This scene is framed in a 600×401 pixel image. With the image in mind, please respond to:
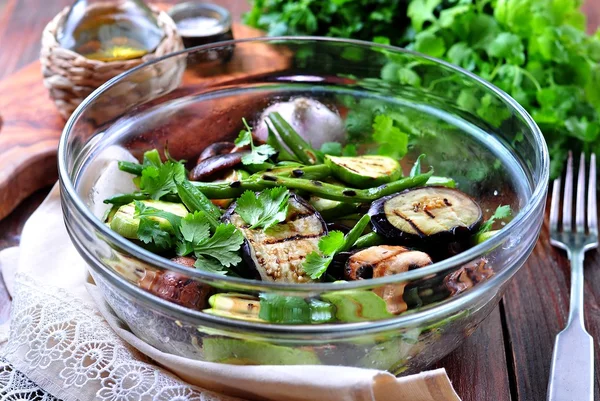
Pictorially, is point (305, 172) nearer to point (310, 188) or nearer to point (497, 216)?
point (310, 188)

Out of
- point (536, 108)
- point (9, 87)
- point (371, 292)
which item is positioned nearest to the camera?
point (371, 292)

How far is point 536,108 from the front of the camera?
2744mm

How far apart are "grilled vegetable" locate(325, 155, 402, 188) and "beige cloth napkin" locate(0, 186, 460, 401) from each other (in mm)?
605

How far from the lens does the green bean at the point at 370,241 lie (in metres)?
1.80

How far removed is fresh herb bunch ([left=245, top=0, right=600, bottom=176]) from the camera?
259 centimetres

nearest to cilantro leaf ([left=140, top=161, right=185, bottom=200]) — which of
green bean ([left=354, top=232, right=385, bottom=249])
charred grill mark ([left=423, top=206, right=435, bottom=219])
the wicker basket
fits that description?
green bean ([left=354, top=232, right=385, bottom=249])

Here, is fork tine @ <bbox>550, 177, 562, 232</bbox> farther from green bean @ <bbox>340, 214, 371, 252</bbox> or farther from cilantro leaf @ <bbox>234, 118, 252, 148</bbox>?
→ cilantro leaf @ <bbox>234, 118, 252, 148</bbox>

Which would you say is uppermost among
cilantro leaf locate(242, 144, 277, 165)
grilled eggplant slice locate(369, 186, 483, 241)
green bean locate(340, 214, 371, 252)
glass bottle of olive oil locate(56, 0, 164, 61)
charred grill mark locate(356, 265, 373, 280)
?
grilled eggplant slice locate(369, 186, 483, 241)

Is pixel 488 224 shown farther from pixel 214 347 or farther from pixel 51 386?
pixel 51 386

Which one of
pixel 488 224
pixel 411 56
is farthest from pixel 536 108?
pixel 488 224

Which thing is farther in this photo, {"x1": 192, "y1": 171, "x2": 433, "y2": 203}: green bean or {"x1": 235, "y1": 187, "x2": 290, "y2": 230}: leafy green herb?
{"x1": 192, "y1": 171, "x2": 433, "y2": 203}: green bean

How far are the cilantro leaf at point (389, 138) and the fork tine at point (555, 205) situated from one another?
1.68ft

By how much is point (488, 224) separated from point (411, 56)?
2.11ft

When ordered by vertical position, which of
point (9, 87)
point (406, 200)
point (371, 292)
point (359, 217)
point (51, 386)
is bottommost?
point (9, 87)
